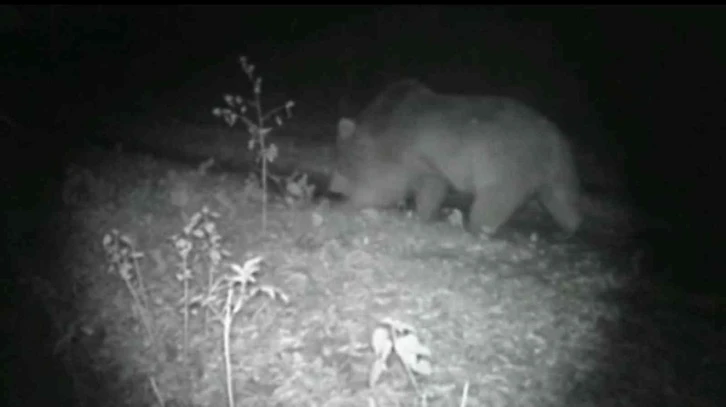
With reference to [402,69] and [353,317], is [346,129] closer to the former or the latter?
[353,317]

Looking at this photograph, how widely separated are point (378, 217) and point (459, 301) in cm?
201

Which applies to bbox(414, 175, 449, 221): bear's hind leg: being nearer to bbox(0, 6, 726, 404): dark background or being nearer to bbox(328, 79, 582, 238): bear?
bbox(328, 79, 582, 238): bear

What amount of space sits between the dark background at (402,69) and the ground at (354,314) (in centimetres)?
192

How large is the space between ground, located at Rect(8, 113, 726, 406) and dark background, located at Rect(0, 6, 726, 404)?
75.7 inches

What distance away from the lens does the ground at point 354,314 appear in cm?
530

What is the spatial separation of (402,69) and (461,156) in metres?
9.58

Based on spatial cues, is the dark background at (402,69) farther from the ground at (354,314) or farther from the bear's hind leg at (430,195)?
the bear's hind leg at (430,195)

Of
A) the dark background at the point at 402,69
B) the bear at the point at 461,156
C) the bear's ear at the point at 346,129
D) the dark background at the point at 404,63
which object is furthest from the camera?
the dark background at the point at 404,63

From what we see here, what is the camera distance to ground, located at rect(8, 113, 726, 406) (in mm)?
5301

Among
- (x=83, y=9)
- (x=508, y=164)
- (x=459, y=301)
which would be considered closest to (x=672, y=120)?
(x=508, y=164)

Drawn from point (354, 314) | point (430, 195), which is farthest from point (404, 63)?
point (354, 314)

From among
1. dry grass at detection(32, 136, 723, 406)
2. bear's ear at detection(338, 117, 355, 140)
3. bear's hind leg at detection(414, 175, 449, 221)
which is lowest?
dry grass at detection(32, 136, 723, 406)

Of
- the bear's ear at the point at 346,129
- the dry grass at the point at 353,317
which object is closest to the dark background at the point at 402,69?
the dry grass at the point at 353,317

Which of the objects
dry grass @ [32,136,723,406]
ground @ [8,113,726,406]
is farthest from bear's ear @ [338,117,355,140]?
dry grass @ [32,136,723,406]
